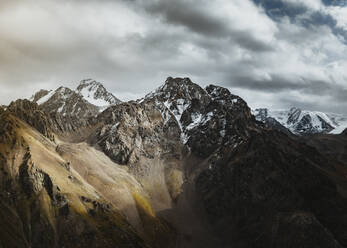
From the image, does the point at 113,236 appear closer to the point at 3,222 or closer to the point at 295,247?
the point at 3,222

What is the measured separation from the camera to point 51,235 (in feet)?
582

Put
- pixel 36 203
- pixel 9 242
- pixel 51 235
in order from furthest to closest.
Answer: pixel 36 203, pixel 51 235, pixel 9 242

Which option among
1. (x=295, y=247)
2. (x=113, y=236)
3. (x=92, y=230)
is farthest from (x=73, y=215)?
(x=295, y=247)

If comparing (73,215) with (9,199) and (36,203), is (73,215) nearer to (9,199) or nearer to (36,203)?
(36,203)

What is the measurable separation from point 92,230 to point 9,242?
163 ft

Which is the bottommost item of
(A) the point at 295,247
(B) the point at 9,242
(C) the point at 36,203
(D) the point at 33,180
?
(A) the point at 295,247

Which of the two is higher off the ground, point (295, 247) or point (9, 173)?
point (9, 173)

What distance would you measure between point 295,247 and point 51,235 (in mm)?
147263

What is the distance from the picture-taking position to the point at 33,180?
19675 centimetres

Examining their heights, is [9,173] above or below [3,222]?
above

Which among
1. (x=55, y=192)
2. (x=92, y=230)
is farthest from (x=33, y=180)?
(x=92, y=230)

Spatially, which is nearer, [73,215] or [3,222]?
[3,222]

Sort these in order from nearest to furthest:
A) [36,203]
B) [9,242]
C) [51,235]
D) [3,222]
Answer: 1. [9,242]
2. [3,222]
3. [51,235]
4. [36,203]

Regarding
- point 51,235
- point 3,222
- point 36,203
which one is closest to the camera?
point 3,222
